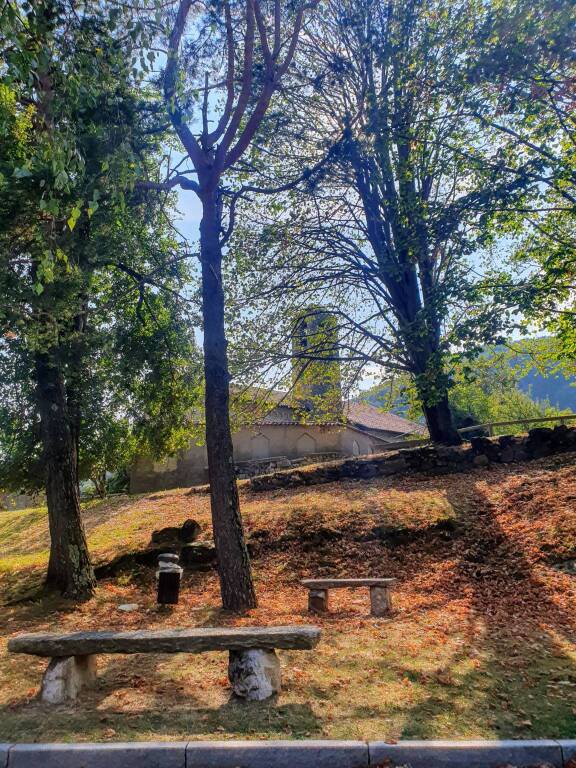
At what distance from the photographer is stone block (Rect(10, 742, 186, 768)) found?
3.46 meters

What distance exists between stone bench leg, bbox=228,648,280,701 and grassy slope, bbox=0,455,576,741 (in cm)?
12

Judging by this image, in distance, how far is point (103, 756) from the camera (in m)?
3.50

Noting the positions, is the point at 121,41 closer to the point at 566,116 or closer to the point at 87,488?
the point at 566,116

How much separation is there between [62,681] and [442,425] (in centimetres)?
1208

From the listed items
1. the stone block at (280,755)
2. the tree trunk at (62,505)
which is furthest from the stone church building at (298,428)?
the stone block at (280,755)

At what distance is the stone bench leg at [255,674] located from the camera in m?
4.35

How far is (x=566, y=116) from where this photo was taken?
8203 millimetres

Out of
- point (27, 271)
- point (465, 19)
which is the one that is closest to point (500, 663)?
point (27, 271)

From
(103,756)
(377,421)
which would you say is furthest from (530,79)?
(377,421)

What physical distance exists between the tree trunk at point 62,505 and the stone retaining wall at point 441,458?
6.49m

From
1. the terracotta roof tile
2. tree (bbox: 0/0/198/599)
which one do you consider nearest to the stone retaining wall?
tree (bbox: 0/0/198/599)

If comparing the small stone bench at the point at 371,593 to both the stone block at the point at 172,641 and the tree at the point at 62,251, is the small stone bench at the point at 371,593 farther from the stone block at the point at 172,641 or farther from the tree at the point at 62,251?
the tree at the point at 62,251

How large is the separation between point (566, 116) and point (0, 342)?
10.1 meters

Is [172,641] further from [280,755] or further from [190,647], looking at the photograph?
[280,755]
